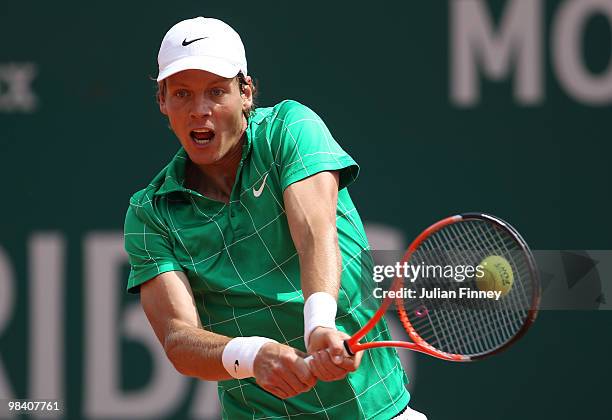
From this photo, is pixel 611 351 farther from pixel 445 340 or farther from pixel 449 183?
pixel 445 340

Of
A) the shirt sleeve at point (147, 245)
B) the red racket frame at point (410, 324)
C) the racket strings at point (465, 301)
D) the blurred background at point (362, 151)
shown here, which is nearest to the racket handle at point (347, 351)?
the red racket frame at point (410, 324)

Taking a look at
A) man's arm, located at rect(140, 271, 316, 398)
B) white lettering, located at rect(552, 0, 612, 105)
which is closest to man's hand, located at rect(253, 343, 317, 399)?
man's arm, located at rect(140, 271, 316, 398)

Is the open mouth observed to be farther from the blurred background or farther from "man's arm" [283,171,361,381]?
the blurred background

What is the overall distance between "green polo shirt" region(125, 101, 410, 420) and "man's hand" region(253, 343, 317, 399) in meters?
0.29

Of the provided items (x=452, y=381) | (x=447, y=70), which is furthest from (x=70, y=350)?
(x=447, y=70)

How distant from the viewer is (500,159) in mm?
5703

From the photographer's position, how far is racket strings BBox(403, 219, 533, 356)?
350 centimetres

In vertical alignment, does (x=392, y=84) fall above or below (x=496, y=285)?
above

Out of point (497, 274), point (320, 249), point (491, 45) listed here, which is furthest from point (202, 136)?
point (491, 45)

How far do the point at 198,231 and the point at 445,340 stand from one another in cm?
76

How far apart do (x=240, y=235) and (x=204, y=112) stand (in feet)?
1.17

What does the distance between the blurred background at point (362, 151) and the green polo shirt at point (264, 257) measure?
199cm

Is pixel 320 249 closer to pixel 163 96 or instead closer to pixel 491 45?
pixel 163 96

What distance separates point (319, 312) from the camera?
3.23m
